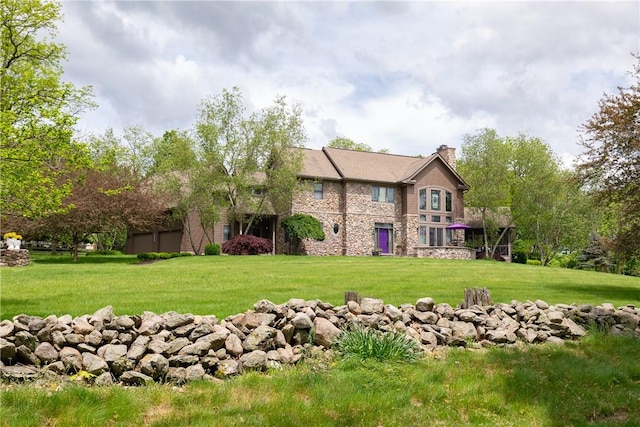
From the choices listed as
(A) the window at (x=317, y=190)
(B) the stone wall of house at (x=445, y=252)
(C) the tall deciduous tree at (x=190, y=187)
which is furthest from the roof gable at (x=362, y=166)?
(C) the tall deciduous tree at (x=190, y=187)

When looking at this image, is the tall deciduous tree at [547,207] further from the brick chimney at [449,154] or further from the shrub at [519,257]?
the brick chimney at [449,154]

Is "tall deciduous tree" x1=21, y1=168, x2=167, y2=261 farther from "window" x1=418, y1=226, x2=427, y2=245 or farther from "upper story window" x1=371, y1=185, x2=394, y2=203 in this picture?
"window" x1=418, y1=226, x2=427, y2=245

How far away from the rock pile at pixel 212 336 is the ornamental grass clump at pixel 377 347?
0.81 feet

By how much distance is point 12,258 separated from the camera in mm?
25172

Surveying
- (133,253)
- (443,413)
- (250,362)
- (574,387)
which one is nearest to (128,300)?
(250,362)

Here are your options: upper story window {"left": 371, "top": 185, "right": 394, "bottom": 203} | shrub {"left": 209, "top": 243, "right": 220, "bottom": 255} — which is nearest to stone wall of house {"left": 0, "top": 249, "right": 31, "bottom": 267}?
shrub {"left": 209, "top": 243, "right": 220, "bottom": 255}

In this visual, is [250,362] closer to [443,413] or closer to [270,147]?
[443,413]

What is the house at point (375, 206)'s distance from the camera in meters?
37.5

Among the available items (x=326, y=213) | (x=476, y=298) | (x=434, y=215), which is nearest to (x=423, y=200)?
(x=434, y=215)

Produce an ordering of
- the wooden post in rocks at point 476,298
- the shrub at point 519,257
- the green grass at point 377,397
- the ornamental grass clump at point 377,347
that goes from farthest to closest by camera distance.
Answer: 1. the shrub at point 519,257
2. the wooden post in rocks at point 476,298
3. the ornamental grass clump at point 377,347
4. the green grass at point 377,397

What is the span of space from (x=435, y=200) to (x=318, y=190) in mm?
9810

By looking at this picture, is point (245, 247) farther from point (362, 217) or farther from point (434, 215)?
point (434, 215)

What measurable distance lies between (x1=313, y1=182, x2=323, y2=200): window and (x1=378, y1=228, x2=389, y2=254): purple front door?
5.42 meters

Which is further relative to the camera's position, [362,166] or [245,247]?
[362,166]
